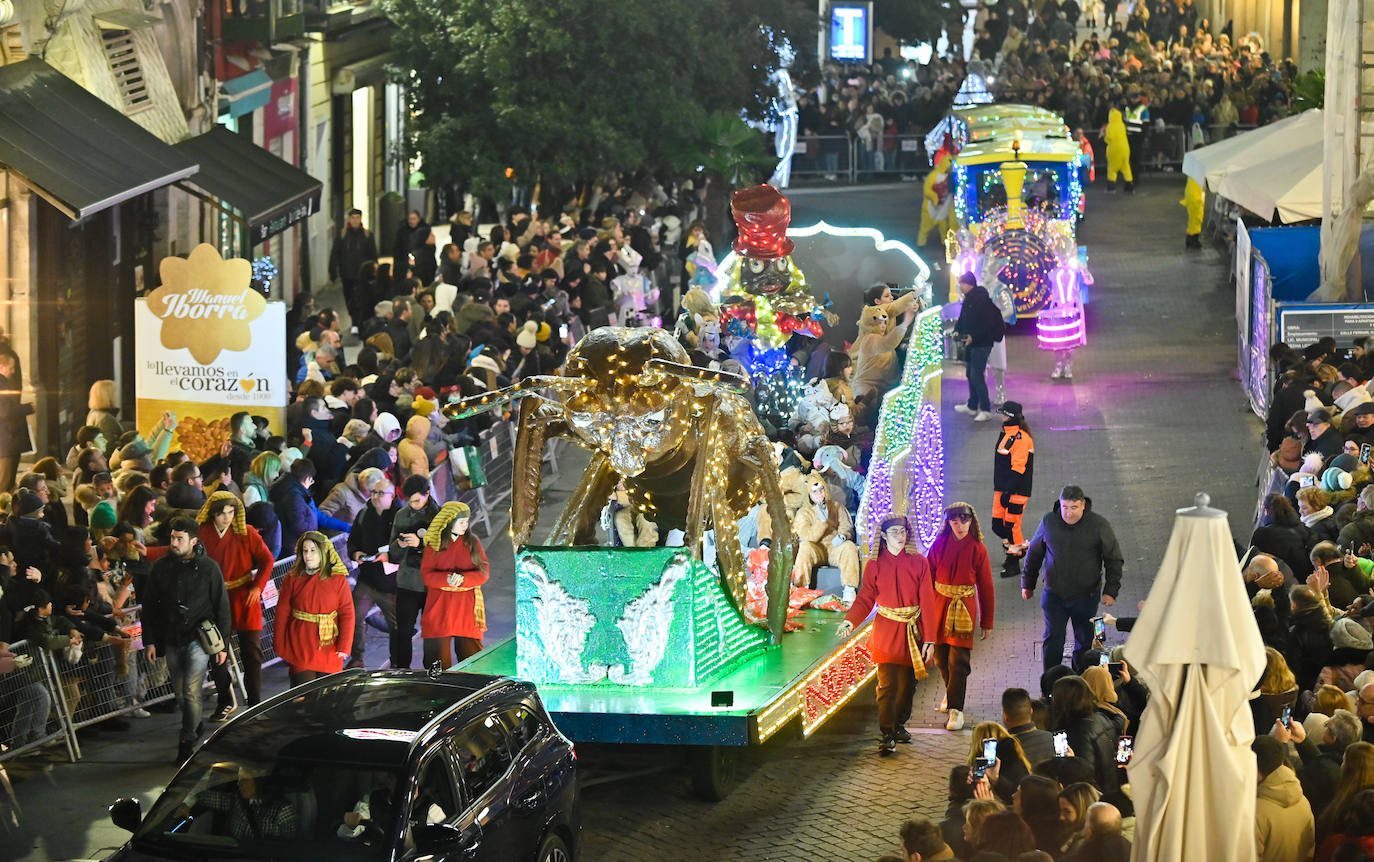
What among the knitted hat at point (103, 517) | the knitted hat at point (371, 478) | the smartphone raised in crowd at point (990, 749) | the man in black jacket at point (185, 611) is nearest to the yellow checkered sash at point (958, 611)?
the smartphone raised in crowd at point (990, 749)

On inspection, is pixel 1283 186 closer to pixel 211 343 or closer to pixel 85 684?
pixel 211 343

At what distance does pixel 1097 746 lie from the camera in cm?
1102

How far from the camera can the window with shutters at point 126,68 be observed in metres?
23.1

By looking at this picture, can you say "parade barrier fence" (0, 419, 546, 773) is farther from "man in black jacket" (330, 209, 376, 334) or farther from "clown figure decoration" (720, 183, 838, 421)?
"man in black jacket" (330, 209, 376, 334)

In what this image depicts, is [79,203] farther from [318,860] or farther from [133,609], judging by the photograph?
[318,860]

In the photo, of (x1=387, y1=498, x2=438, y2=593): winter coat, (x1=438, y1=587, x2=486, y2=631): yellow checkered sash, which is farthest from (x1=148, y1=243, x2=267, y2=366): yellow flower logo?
(x1=438, y1=587, x2=486, y2=631): yellow checkered sash

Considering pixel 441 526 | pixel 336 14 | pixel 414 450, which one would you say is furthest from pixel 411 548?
pixel 336 14

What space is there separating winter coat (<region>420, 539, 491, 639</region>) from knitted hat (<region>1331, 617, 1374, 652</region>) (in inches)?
205

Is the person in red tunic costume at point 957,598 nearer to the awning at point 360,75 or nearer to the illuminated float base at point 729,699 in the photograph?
the illuminated float base at point 729,699

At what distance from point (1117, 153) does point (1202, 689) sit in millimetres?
31241

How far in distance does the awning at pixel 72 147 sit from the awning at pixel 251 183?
220cm

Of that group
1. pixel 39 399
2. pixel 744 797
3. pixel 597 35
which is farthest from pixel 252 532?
pixel 597 35

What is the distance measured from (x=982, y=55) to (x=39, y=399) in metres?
32.1

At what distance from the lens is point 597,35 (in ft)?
104
